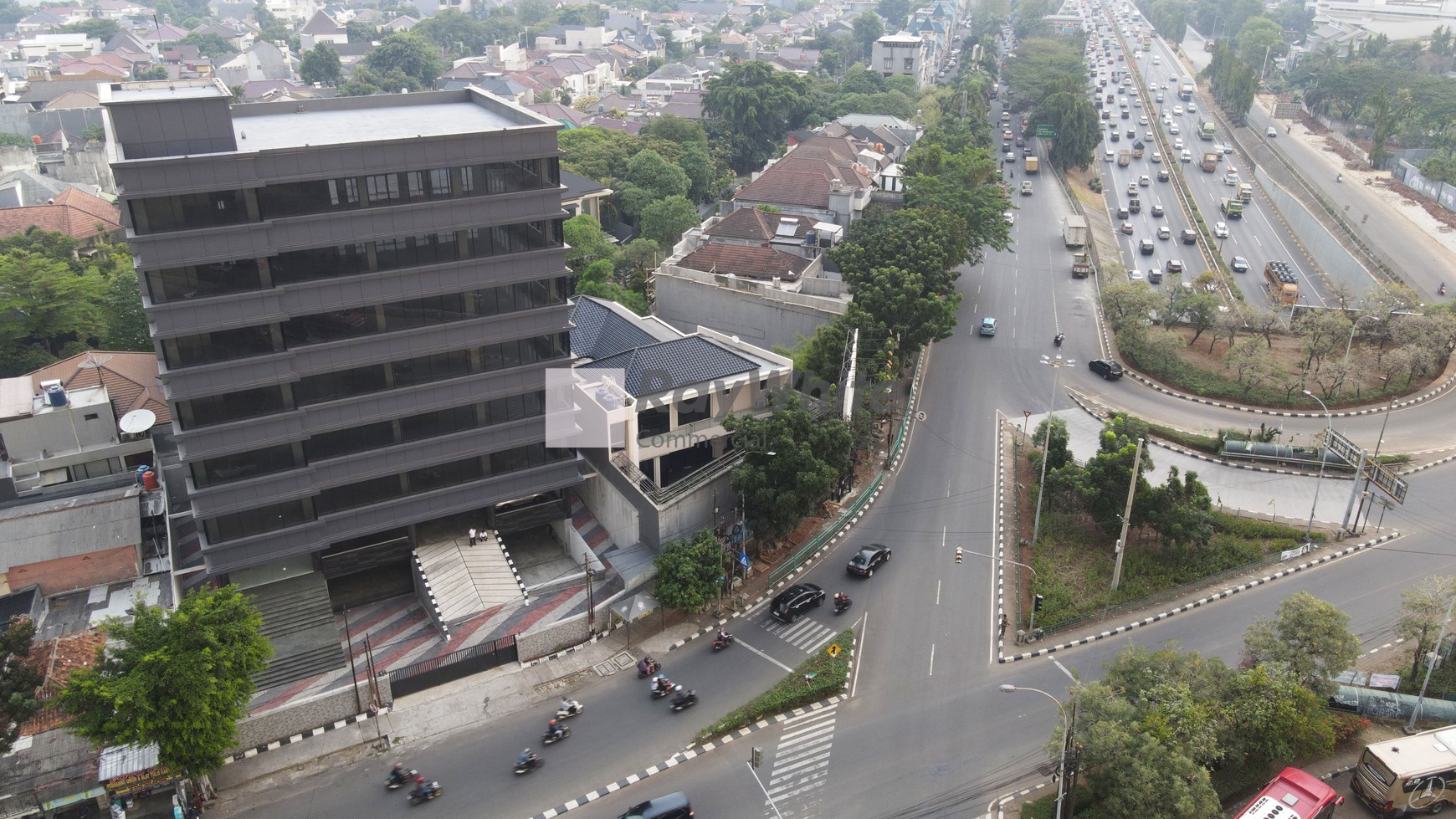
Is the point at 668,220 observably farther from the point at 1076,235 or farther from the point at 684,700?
the point at 684,700

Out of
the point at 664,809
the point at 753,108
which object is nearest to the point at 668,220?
the point at 753,108

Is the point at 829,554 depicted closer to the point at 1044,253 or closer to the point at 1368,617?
the point at 1368,617

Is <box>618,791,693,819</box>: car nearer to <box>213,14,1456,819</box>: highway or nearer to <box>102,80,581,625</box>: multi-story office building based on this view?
<box>213,14,1456,819</box>: highway

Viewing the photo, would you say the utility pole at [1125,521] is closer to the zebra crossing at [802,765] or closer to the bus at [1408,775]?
the bus at [1408,775]

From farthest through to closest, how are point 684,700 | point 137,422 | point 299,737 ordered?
point 137,422
point 684,700
point 299,737

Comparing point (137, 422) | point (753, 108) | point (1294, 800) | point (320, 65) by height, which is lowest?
point (1294, 800)

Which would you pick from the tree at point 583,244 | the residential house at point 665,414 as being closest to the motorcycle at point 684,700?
the residential house at point 665,414
